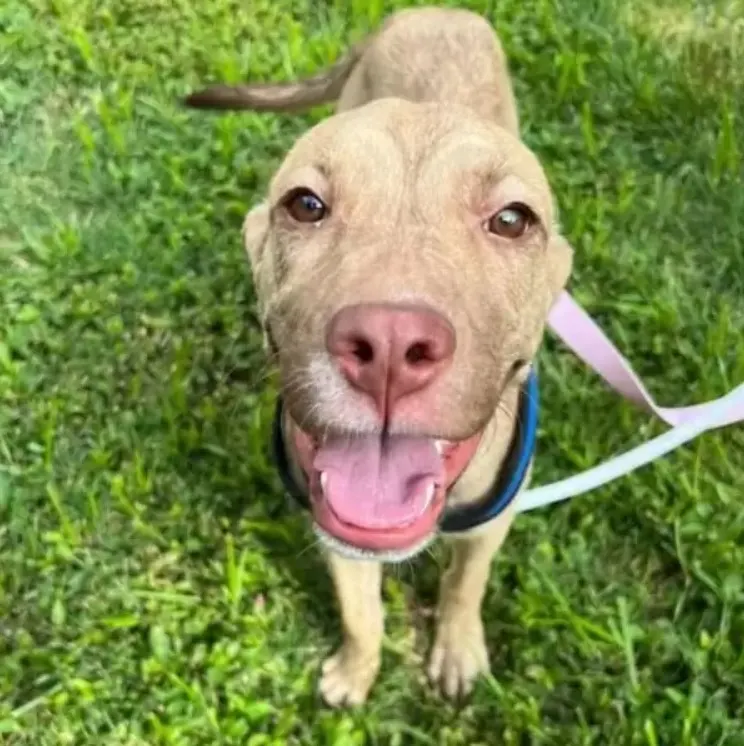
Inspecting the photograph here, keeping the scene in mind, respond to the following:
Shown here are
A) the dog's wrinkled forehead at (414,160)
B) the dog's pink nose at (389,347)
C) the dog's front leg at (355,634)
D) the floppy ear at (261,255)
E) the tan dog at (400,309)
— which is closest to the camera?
A: the dog's pink nose at (389,347)

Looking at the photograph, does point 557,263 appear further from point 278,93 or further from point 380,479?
point 278,93

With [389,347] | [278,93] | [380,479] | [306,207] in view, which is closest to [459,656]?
[380,479]

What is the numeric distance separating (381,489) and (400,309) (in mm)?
497

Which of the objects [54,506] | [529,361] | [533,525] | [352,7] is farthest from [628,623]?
[352,7]

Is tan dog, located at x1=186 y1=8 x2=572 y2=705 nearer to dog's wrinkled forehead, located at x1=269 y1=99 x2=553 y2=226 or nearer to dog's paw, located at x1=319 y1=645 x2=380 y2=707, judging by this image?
dog's wrinkled forehead, located at x1=269 y1=99 x2=553 y2=226

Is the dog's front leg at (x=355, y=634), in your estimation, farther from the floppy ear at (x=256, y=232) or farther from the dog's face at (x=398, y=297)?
the floppy ear at (x=256, y=232)

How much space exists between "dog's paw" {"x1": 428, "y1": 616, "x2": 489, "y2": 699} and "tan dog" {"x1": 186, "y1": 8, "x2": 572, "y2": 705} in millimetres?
344

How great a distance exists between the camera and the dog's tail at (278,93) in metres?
4.16

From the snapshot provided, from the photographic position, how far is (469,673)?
11.4 ft

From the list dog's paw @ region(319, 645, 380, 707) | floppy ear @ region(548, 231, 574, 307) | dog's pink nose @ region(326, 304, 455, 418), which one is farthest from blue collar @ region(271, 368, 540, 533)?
dog's pink nose @ region(326, 304, 455, 418)

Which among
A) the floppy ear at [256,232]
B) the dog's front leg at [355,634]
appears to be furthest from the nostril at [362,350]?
the dog's front leg at [355,634]

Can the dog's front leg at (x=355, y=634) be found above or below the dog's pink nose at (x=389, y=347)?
below

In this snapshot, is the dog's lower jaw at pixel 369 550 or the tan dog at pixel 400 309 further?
the dog's lower jaw at pixel 369 550

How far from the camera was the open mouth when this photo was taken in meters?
2.51
